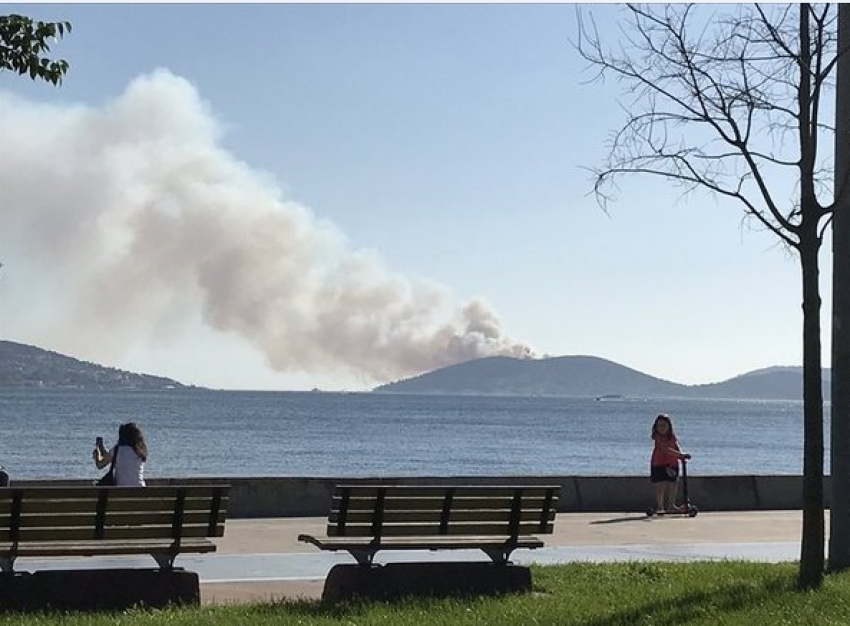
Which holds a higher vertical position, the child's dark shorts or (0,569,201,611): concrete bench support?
the child's dark shorts

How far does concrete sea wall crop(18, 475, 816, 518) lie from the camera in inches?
690

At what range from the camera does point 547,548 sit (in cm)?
1455

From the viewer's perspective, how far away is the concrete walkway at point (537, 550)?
39.0ft

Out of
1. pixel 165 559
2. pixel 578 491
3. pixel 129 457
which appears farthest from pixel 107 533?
pixel 578 491

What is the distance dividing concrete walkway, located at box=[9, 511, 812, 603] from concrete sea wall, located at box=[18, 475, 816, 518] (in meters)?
0.37

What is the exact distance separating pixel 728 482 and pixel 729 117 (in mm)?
9514

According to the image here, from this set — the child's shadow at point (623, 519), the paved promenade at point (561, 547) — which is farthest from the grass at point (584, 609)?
the child's shadow at point (623, 519)

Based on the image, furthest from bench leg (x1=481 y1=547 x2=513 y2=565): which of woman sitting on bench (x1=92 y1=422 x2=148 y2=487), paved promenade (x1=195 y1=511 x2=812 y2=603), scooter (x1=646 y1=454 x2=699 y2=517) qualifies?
scooter (x1=646 y1=454 x2=699 y2=517)

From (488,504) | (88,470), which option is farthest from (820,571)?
(88,470)

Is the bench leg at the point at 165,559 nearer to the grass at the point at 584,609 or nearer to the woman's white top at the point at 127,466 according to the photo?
the grass at the point at 584,609

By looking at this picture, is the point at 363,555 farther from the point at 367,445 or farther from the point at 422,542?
the point at 367,445

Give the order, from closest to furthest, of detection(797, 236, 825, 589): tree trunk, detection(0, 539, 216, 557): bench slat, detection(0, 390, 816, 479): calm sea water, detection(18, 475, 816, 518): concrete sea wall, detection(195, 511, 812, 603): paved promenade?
detection(0, 539, 216, 557): bench slat
detection(797, 236, 825, 589): tree trunk
detection(195, 511, 812, 603): paved promenade
detection(18, 475, 816, 518): concrete sea wall
detection(0, 390, 816, 479): calm sea water

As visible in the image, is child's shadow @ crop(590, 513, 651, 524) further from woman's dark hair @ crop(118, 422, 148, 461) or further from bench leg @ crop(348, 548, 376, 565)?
bench leg @ crop(348, 548, 376, 565)

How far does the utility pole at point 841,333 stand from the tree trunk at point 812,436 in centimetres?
81
